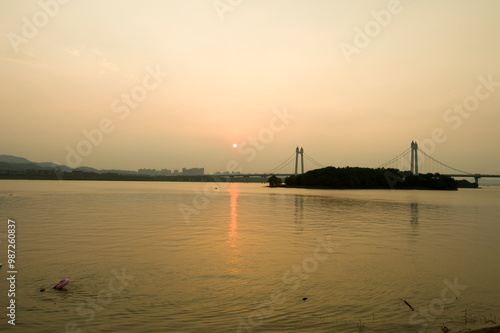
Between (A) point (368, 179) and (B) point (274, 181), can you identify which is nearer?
(A) point (368, 179)

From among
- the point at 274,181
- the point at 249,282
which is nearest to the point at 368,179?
the point at 274,181

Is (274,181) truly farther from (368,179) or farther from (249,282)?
(249,282)

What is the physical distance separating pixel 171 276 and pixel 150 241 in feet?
22.3

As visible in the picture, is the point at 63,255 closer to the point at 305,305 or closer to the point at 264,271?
the point at 264,271

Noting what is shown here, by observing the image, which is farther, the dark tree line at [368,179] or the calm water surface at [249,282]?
the dark tree line at [368,179]

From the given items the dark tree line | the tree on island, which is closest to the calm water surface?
the dark tree line

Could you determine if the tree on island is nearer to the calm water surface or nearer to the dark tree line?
the dark tree line

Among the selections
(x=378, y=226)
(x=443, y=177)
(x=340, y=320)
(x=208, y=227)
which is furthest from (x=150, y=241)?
(x=443, y=177)

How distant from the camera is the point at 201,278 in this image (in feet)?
35.6

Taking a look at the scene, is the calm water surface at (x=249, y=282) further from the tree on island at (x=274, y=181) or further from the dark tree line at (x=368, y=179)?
the tree on island at (x=274, y=181)

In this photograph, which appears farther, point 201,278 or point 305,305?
point 201,278

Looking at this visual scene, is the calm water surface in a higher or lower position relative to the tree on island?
lower

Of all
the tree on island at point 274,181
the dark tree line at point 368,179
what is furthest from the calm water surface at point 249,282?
the tree on island at point 274,181

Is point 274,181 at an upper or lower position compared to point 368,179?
lower
